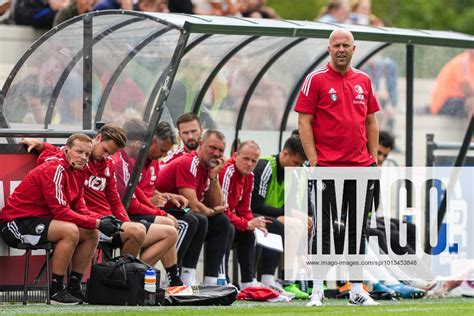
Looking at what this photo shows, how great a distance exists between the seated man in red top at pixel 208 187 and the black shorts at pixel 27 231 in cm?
226

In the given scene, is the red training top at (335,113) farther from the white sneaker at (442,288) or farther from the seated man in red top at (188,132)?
the white sneaker at (442,288)

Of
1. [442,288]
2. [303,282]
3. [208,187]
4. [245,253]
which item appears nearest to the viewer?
[208,187]

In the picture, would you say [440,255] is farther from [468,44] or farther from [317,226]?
[317,226]

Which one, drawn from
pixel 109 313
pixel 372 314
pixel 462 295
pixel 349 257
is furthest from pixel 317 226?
pixel 462 295

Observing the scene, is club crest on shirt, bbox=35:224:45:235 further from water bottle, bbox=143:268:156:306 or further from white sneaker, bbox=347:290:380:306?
white sneaker, bbox=347:290:380:306

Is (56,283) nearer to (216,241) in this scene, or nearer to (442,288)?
(216,241)

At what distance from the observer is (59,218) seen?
1256 centimetres

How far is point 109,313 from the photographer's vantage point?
11.4 meters

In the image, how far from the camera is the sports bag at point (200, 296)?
12.8 metres

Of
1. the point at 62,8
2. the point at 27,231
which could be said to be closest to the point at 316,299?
the point at 27,231

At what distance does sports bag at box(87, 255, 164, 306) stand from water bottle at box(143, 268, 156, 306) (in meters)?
0.03

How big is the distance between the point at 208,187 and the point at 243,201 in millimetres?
549

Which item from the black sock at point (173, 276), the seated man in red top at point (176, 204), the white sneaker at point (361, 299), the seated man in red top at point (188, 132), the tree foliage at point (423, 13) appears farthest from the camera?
the tree foliage at point (423, 13)

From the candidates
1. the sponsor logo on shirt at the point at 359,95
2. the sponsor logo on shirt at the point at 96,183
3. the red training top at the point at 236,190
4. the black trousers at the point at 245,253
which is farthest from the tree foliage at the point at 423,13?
the sponsor logo on shirt at the point at 96,183
